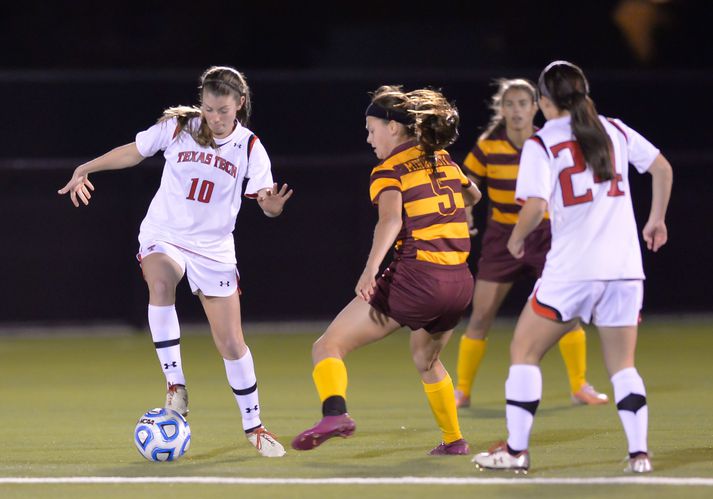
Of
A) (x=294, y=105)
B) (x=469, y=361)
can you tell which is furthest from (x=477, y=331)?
(x=294, y=105)

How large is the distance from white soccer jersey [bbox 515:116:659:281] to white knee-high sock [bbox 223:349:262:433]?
5.84ft

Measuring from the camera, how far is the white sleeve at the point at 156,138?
21.8ft

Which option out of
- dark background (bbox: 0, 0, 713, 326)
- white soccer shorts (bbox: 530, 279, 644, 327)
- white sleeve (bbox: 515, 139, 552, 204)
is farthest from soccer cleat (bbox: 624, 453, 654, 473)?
dark background (bbox: 0, 0, 713, 326)

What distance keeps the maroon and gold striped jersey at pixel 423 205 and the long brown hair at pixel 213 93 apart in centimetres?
91

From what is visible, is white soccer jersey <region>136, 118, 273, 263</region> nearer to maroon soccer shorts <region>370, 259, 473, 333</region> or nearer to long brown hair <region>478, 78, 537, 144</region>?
maroon soccer shorts <region>370, 259, 473, 333</region>

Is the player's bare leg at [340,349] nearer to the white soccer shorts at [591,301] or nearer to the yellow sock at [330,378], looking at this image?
the yellow sock at [330,378]

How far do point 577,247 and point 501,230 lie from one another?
9.27 feet

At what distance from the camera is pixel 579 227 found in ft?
18.3

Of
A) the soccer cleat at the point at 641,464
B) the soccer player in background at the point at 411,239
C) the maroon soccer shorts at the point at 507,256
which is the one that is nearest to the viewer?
the soccer cleat at the point at 641,464

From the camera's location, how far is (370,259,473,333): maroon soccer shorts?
6.02 meters

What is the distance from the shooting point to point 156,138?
6.64 m

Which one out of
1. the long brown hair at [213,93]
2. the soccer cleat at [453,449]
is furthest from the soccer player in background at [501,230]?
the long brown hair at [213,93]

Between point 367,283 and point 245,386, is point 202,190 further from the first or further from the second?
point 367,283

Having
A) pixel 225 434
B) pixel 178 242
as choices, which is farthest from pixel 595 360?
pixel 178 242
